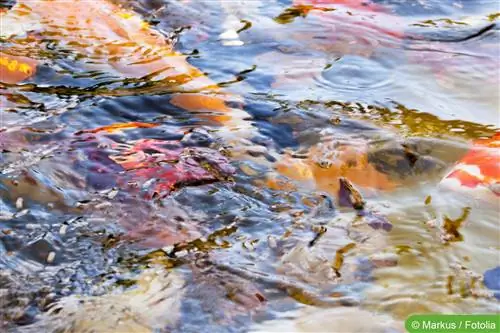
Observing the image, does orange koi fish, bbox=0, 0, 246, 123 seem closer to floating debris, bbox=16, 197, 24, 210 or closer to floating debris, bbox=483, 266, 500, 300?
floating debris, bbox=16, 197, 24, 210

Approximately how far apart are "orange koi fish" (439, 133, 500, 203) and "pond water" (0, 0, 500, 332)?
52 mm

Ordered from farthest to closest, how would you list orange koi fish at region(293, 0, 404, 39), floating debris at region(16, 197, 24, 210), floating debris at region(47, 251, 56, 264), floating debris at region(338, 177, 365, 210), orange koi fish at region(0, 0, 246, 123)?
1. orange koi fish at region(293, 0, 404, 39)
2. orange koi fish at region(0, 0, 246, 123)
3. floating debris at region(338, 177, 365, 210)
4. floating debris at region(16, 197, 24, 210)
5. floating debris at region(47, 251, 56, 264)

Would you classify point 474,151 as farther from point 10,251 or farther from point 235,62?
point 10,251

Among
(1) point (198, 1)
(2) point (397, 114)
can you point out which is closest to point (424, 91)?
(2) point (397, 114)

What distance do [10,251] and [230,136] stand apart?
1.37m

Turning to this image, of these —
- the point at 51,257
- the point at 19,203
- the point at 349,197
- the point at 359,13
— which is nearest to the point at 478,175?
the point at 349,197

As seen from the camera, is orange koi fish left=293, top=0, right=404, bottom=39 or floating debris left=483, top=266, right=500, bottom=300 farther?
orange koi fish left=293, top=0, right=404, bottom=39

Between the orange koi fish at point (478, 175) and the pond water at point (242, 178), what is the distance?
0.05 meters

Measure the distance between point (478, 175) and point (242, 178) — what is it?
117cm

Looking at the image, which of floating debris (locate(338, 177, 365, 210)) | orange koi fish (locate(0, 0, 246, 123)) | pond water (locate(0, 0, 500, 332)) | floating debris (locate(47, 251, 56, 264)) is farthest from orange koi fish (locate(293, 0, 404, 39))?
floating debris (locate(47, 251, 56, 264))

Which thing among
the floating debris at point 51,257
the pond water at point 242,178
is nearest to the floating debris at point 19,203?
the pond water at point 242,178

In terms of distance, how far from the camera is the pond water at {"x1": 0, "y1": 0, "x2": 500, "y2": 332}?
2314mm

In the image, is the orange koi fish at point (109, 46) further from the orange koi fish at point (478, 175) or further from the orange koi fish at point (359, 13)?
the orange koi fish at point (359, 13)

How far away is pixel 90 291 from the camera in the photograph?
230 cm
